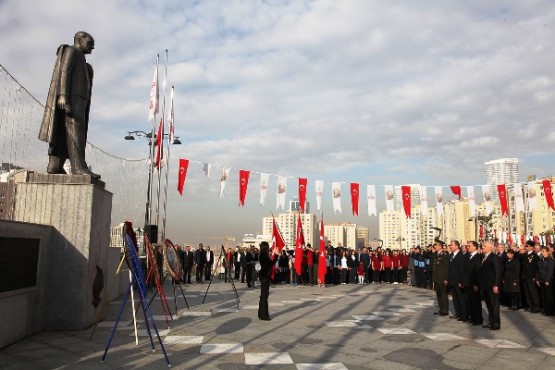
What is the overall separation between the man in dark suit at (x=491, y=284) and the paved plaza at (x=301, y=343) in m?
0.26

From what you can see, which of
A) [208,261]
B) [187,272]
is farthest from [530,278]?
[187,272]

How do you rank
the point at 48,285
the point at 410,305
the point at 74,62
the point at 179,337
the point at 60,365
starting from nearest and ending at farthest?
the point at 60,365
the point at 179,337
the point at 48,285
the point at 74,62
the point at 410,305

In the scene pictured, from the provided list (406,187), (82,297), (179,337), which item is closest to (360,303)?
(179,337)

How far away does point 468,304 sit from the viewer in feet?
30.7

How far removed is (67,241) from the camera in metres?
7.98

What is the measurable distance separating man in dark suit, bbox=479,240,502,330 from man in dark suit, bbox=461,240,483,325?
0.18 metres

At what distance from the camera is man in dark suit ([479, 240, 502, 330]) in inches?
337

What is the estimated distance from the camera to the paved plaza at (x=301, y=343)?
5.63m

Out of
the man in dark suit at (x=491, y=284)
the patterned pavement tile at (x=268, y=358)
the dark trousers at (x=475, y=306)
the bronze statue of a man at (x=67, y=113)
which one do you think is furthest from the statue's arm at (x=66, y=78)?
the dark trousers at (x=475, y=306)

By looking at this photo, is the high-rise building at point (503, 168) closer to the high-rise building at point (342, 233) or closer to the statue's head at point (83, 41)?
the statue's head at point (83, 41)

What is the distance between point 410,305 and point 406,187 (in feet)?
35.7

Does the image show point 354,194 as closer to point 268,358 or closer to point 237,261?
point 237,261

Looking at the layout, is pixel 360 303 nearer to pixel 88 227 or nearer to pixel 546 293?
pixel 546 293

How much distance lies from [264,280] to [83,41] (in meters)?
6.44
